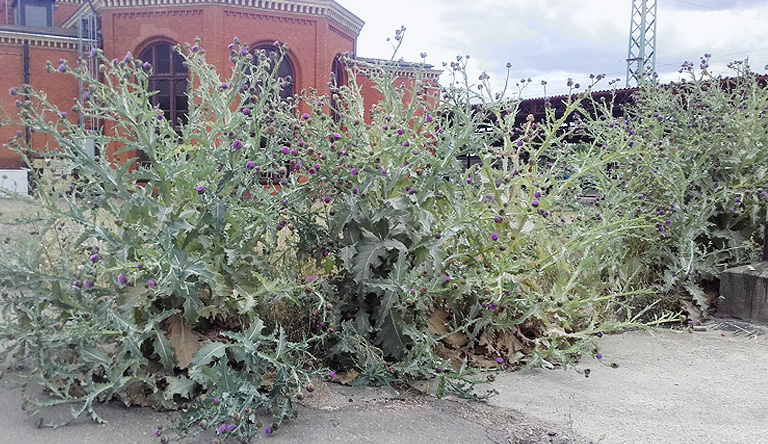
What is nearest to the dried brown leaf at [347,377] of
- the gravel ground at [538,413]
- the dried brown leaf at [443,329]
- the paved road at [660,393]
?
the gravel ground at [538,413]

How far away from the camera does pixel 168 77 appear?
2119cm

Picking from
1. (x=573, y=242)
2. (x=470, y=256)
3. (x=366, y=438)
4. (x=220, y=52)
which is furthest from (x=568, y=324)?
(x=220, y=52)

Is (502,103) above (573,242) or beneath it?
above

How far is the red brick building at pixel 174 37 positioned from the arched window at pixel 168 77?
33 mm

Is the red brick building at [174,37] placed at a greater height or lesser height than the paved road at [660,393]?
greater

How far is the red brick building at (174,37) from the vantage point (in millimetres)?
20656

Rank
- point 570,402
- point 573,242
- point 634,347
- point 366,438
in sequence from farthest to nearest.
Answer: point 634,347 < point 573,242 < point 570,402 < point 366,438

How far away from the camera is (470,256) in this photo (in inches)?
135

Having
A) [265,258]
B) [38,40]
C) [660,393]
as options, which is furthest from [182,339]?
[38,40]

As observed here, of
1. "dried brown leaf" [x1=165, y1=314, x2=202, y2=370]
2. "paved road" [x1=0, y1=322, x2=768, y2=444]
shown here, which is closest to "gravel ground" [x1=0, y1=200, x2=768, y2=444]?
"paved road" [x1=0, y1=322, x2=768, y2=444]

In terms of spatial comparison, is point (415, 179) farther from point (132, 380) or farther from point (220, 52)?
point (220, 52)

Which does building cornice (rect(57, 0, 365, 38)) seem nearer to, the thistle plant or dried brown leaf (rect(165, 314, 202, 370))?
the thistle plant

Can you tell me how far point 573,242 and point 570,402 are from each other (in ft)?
3.58

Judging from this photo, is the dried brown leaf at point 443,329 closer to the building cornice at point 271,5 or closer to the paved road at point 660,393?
the paved road at point 660,393
